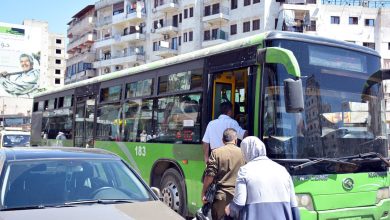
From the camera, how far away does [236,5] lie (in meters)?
46.8

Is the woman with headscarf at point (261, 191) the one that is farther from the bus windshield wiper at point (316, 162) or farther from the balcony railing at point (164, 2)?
the balcony railing at point (164, 2)

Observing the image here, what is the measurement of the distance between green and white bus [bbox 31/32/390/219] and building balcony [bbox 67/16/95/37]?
207 ft

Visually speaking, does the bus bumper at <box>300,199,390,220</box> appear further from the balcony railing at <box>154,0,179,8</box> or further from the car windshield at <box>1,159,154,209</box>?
the balcony railing at <box>154,0,179,8</box>

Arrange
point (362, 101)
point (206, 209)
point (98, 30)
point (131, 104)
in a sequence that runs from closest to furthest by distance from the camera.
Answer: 1. point (206, 209)
2. point (362, 101)
3. point (131, 104)
4. point (98, 30)

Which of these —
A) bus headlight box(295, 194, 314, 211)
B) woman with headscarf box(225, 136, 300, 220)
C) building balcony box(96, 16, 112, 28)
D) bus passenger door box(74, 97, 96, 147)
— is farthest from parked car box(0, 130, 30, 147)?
building balcony box(96, 16, 112, 28)

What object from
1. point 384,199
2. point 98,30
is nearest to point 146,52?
point 98,30

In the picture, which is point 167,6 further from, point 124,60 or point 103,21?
point 103,21

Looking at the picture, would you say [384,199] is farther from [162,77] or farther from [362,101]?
[162,77]

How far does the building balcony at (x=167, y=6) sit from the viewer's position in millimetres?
52719

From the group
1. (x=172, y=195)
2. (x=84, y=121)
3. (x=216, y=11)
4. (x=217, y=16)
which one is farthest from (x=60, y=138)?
(x=216, y=11)

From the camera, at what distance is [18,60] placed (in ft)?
235

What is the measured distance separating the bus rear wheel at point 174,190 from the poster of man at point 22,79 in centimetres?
6845

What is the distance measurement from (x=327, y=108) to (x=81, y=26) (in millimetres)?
70061

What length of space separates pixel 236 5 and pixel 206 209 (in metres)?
43.1
